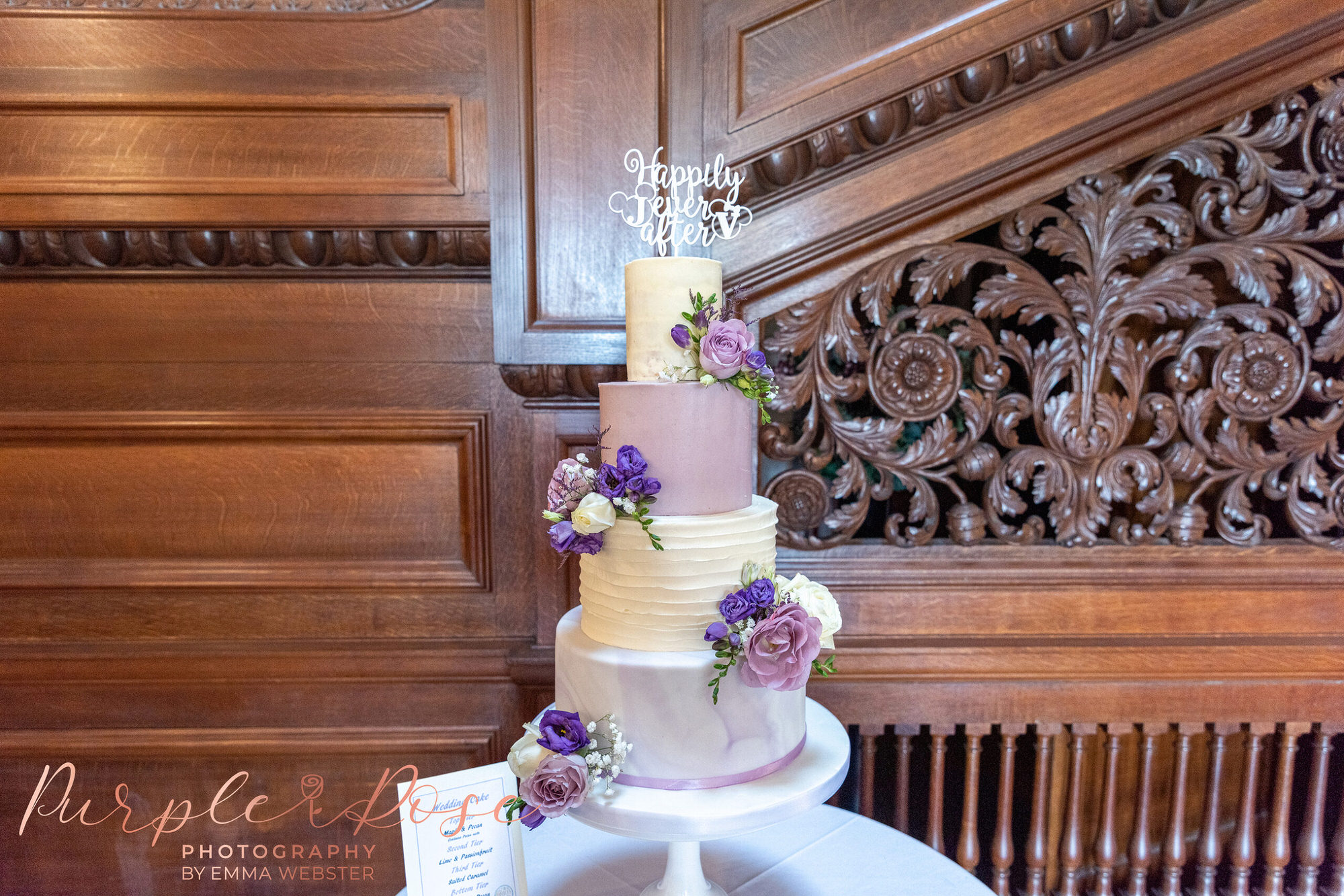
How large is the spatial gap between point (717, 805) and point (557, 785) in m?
0.19

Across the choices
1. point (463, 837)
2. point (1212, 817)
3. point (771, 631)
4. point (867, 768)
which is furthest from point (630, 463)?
point (1212, 817)

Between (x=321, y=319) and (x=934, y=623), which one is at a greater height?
(x=321, y=319)

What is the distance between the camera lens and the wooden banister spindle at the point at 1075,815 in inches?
51.9

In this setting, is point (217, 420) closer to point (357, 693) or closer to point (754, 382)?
point (357, 693)

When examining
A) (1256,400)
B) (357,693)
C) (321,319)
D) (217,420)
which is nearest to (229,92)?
(321,319)

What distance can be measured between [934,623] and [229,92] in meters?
1.74

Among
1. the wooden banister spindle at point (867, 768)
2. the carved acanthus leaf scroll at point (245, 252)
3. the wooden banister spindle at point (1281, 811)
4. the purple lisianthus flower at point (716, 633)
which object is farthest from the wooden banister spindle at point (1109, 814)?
the carved acanthus leaf scroll at point (245, 252)

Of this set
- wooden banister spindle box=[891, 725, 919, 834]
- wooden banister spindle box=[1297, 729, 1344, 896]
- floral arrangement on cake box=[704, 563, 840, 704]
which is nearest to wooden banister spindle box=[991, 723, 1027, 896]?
wooden banister spindle box=[891, 725, 919, 834]

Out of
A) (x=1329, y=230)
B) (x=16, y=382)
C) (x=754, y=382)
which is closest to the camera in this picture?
(x=754, y=382)

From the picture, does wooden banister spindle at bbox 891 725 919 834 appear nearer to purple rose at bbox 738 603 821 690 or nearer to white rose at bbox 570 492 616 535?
purple rose at bbox 738 603 821 690

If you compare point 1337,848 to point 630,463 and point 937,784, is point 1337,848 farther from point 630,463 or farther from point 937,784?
point 630,463

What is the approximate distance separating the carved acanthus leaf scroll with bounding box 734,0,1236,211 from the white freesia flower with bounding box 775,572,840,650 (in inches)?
30.9

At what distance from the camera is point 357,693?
4.56ft

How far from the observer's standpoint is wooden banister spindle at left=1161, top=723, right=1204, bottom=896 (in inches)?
52.0
